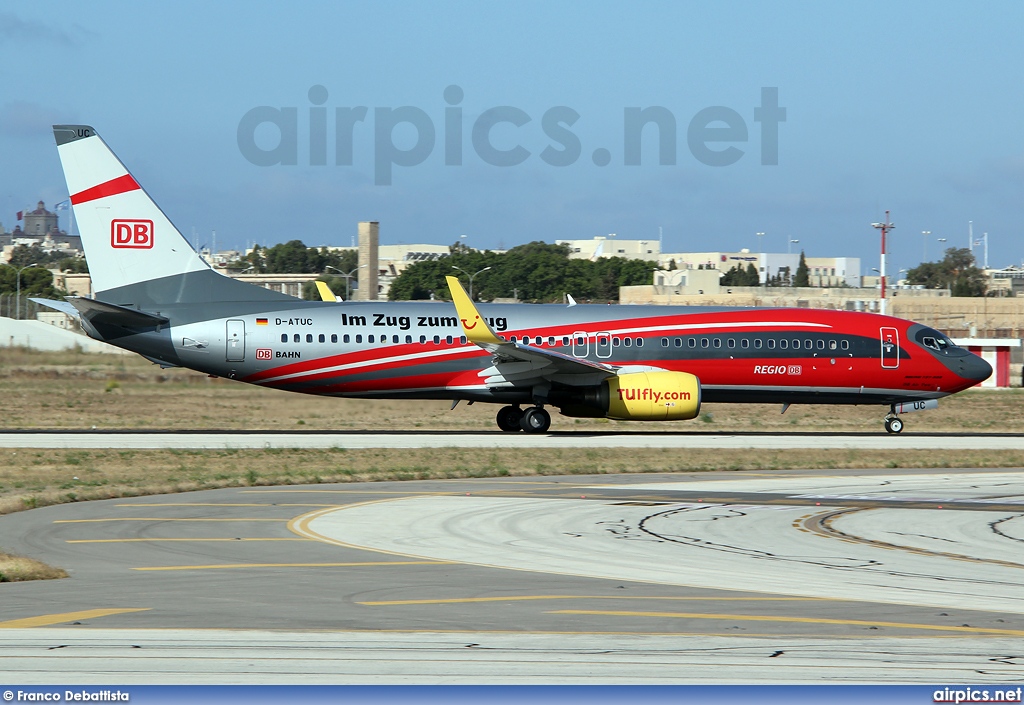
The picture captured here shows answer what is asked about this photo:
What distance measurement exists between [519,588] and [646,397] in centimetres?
2077

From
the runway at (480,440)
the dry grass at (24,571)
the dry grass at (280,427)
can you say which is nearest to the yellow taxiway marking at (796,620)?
the dry grass at (24,571)

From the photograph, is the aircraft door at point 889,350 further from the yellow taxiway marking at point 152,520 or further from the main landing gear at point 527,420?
the yellow taxiway marking at point 152,520

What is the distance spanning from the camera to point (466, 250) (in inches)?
7146

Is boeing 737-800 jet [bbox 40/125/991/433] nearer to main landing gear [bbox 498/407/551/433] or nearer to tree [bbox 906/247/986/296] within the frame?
main landing gear [bbox 498/407/551/433]

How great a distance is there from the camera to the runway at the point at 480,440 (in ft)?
95.8

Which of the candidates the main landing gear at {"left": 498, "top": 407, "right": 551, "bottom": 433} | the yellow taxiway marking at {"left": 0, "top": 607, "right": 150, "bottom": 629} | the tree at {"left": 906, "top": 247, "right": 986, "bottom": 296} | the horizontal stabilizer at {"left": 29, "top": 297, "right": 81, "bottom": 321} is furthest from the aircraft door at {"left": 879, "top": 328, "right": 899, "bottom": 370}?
the tree at {"left": 906, "top": 247, "right": 986, "bottom": 296}

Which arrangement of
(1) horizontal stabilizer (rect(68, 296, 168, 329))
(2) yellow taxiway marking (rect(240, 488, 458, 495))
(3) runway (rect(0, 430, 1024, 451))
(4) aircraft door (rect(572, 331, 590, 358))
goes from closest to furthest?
1. (2) yellow taxiway marking (rect(240, 488, 458, 495))
2. (3) runway (rect(0, 430, 1024, 451))
3. (1) horizontal stabilizer (rect(68, 296, 168, 329))
4. (4) aircraft door (rect(572, 331, 590, 358))

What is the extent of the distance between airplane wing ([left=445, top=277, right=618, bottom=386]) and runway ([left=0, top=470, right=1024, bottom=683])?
10868mm

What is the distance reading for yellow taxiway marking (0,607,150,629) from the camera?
32.3ft

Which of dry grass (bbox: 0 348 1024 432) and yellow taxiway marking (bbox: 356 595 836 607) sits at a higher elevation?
yellow taxiway marking (bbox: 356 595 836 607)

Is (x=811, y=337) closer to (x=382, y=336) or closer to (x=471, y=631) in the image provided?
(x=382, y=336)

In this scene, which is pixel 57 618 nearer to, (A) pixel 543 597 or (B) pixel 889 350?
(A) pixel 543 597

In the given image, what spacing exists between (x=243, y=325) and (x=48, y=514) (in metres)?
15.5

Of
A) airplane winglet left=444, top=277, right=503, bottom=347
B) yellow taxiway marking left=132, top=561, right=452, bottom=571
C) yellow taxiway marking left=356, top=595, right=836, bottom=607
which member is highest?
airplane winglet left=444, top=277, right=503, bottom=347
